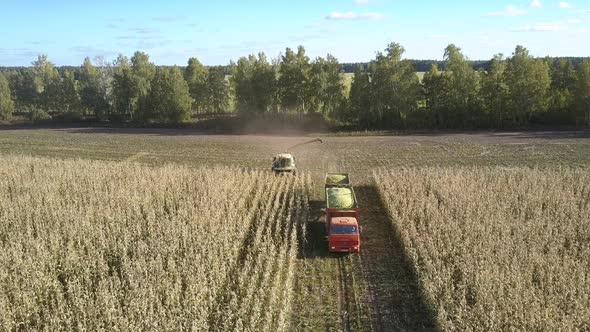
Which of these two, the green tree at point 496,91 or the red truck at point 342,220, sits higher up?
the green tree at point 496,91

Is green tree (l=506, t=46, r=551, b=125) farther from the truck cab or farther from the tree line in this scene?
the truck cab

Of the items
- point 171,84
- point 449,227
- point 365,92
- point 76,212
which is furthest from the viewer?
point 171,84

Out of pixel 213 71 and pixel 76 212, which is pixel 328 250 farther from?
pixel 213 71

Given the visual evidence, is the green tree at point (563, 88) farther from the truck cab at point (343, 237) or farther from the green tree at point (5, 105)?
the green tree at point (5, 105)

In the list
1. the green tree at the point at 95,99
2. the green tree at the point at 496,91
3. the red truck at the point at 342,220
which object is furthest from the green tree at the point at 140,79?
the red truck at the point at 342,220

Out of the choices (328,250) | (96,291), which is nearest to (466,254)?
(328,250)

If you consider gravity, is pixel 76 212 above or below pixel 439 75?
below
